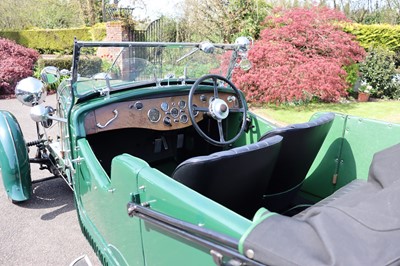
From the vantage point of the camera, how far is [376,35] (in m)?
12.1

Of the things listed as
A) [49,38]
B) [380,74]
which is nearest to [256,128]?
[380,74]

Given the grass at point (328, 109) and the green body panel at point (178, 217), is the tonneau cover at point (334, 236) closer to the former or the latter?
the green body panel at point (178, 217)

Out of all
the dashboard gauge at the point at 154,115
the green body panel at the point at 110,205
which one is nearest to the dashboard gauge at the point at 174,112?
the dashboard gauge at the point at 154,115

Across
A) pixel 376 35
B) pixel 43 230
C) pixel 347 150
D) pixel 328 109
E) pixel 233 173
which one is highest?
pixel 376 35

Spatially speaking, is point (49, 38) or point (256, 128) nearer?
point (256, 128)

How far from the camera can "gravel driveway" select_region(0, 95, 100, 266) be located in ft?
9.15

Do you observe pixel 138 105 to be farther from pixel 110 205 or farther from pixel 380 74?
pixel 380 74

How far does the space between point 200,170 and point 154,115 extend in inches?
54.1

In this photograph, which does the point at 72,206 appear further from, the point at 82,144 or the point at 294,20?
the point at 294,20

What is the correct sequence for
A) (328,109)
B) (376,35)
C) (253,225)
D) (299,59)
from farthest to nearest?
1. (376,35)
2. (328,109)
3. (299,59)
4. (253,225)

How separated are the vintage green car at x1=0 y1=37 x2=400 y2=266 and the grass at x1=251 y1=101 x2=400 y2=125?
4.10 m

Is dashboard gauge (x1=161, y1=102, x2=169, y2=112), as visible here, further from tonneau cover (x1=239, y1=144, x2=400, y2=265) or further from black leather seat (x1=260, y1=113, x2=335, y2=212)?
tonneau cover (x1=239, y1=144, x2=400, y2=265)

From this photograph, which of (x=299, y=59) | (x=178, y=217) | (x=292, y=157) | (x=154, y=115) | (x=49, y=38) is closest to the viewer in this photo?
(x=178, y=217)

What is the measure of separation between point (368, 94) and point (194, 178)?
9836mm
